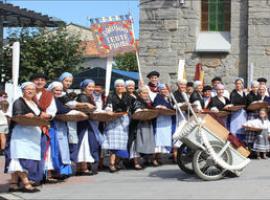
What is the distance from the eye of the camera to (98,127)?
10.4 m

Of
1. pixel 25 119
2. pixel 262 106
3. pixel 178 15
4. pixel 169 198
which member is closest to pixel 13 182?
pixel 25 119

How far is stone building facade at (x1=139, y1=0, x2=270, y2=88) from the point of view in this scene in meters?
16.2

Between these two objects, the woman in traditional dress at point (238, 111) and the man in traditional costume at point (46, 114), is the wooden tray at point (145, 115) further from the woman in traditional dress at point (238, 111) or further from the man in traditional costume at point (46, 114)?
the woman in traditional dress at point (238, 111)

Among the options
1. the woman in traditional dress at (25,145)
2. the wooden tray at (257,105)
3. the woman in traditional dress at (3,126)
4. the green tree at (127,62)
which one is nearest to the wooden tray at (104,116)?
the woman in traditional dress at (25,145)

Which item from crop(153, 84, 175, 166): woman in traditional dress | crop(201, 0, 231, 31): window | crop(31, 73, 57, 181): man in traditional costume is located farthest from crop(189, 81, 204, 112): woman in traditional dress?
crop(201, 0, 231, 31): window

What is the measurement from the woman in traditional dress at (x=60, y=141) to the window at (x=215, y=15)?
27.6ft

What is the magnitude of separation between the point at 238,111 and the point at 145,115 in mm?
2481

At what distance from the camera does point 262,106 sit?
11.9 m

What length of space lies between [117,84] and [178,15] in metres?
6.60

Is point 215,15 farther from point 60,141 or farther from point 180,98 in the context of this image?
point 60,141

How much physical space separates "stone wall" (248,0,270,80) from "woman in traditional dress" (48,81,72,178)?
8023mm

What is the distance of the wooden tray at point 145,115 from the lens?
1038cm

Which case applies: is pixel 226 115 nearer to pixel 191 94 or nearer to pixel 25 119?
pixel 191 94

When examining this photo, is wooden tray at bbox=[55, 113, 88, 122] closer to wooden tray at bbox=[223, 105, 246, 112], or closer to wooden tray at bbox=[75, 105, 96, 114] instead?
wooden tray at bbox=[75, 105, 96, 114]
